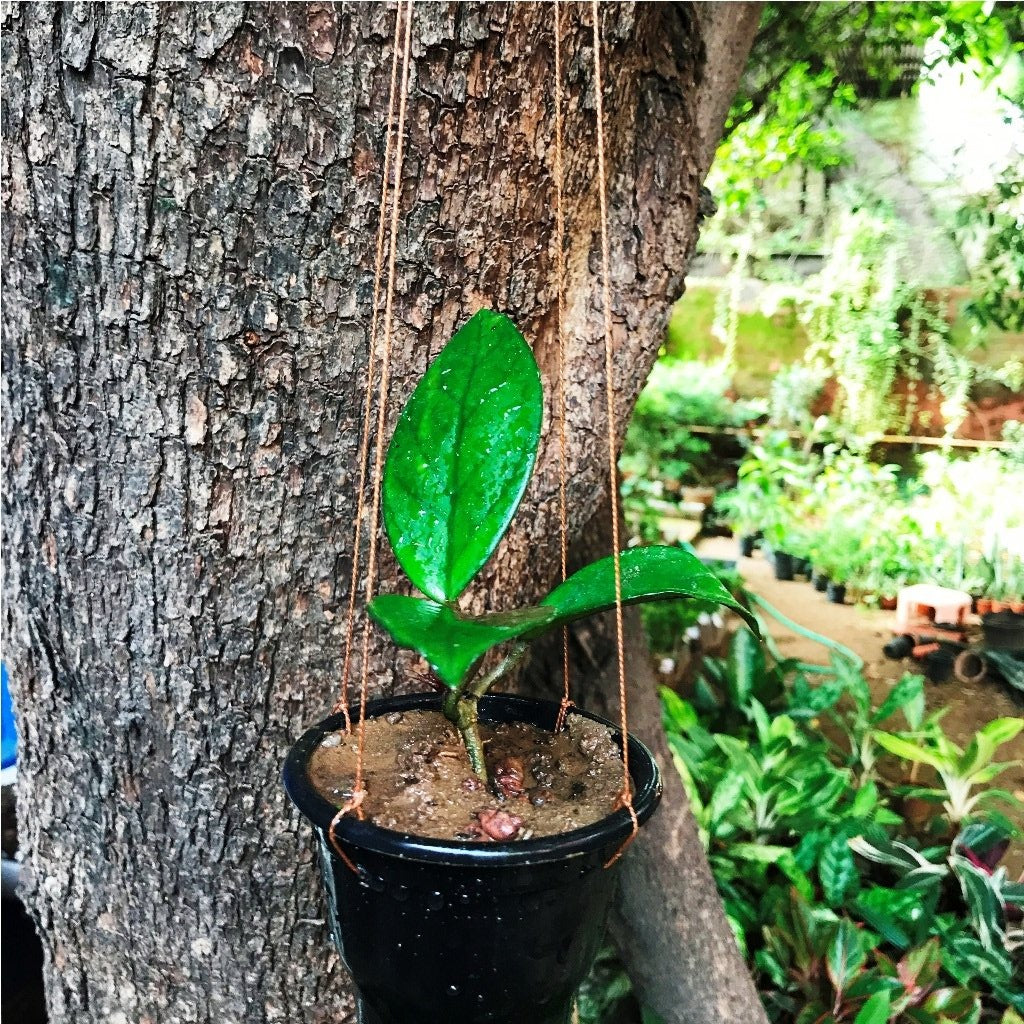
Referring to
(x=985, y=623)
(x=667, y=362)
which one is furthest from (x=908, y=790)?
(x=667, y=362)

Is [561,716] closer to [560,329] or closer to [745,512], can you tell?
[560,329]

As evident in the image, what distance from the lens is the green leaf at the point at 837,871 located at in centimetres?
199

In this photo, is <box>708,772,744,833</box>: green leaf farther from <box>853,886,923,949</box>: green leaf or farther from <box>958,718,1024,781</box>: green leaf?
<box>958,718,1024,781</box>: green leaf

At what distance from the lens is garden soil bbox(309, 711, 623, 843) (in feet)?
2.10

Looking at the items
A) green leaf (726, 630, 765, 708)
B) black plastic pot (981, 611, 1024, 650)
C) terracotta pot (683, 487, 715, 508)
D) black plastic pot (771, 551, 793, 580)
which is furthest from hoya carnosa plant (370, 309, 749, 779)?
terracotta pot (683, 487, 715, 508)

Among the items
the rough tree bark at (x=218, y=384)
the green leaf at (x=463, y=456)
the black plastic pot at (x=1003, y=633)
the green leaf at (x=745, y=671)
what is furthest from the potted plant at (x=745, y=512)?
the green leaf at (x=463, y=456)

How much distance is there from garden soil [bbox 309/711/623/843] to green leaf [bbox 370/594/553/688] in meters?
0.14

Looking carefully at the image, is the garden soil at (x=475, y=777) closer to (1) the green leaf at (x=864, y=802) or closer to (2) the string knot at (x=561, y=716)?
(2) the string knot at (x=561, y=716)

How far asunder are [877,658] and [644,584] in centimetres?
344

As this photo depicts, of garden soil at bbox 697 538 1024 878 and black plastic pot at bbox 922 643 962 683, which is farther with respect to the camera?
black plastic pot at bbox 922 643 962 683

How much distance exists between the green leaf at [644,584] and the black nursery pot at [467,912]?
140 millimetres

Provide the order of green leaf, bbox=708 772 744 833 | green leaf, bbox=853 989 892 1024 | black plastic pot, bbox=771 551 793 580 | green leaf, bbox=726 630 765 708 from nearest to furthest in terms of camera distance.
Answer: green leaf, bbox=853 989 892 1024
green leaf, bbox=708 772 744 833
green leaf, bbox=726 630 765 708
black plastic pot, bbox=771 551 793 580

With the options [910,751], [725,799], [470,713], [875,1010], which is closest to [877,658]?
[910,751]

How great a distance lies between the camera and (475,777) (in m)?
0.70
